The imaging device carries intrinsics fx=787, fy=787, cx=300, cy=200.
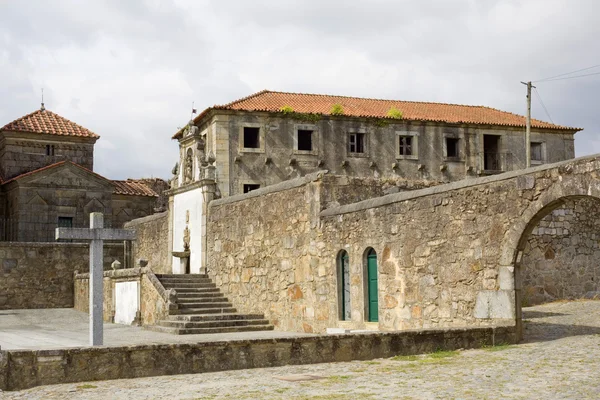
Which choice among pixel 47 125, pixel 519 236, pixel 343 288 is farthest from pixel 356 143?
pixel 519 236

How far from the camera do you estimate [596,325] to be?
12.7 metres

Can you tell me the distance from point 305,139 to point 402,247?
1974 centimetres

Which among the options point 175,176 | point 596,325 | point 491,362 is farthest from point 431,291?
point 175,176

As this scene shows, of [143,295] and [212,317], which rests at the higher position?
[143,295]

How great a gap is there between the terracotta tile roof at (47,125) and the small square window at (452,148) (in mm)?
15247

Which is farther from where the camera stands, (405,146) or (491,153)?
(491,153)

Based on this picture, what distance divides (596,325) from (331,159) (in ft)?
68.7

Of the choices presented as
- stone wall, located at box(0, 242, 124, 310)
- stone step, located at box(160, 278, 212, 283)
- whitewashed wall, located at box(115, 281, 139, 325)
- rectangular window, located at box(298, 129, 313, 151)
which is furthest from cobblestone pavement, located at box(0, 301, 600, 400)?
rectangular window, located at box(298, 129, 313, 151)

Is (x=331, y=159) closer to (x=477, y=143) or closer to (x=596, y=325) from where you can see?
(x=477, y=143)

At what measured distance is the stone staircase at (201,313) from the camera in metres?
17.7

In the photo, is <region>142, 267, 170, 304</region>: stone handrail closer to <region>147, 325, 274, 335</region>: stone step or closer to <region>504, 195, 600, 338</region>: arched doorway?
<region>147, 325, 274, 335</region>: stone step

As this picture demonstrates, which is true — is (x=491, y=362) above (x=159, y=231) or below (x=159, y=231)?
below

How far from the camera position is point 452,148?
35188 millimetres

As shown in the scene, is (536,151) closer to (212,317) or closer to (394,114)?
(394,114)
